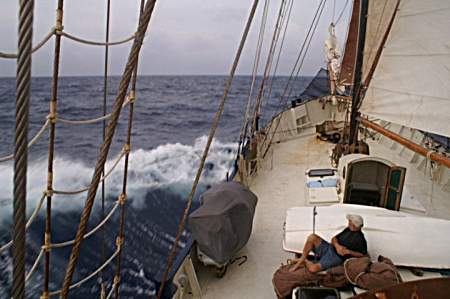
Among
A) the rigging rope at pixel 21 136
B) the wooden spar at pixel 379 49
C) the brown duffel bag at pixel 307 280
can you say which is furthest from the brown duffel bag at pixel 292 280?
the wooden spar at pixel 379 49

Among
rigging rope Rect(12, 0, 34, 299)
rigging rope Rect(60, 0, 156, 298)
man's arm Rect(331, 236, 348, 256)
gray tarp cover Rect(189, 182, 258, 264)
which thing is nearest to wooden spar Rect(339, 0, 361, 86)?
gray tarp cover Rect(189, 182, 258, 264)

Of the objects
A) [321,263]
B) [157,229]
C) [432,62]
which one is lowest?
[157,229]

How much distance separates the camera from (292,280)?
251 centimetres

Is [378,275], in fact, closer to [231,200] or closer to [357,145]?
[231,200]

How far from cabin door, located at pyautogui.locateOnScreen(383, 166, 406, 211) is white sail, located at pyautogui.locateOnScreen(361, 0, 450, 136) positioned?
1.82ft

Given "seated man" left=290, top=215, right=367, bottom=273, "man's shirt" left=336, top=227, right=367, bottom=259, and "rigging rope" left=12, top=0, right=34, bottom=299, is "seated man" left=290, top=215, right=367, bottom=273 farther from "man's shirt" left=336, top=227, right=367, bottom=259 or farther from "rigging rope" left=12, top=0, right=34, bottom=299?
"rigging rope" left=12, top=0, right=34, bottom=299

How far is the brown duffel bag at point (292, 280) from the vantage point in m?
2.49

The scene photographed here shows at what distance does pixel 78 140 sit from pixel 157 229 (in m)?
6.53

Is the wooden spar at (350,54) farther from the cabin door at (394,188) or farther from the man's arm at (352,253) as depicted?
the man's arm at (352,253)

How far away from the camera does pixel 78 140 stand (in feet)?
35.6

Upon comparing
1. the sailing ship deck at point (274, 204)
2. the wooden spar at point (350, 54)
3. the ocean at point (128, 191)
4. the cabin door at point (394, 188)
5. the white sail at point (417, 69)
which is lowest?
the ocean at point (128, 191)

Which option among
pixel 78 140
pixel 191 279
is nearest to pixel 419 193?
pixel 191 279

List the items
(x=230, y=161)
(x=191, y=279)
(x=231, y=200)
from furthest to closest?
1. (x=230, y=161)
2. (x=231, y=200)
3. (x=191, y=279)

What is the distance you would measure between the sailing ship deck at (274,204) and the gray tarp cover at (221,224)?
0.28m
